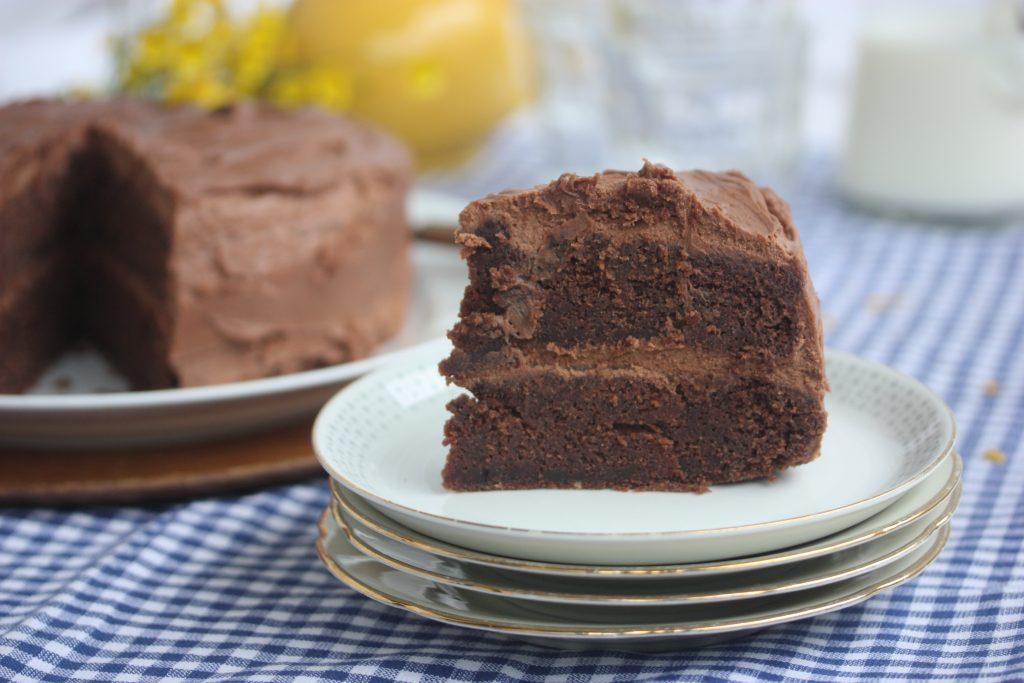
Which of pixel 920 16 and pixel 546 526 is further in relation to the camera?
pixel 920 16

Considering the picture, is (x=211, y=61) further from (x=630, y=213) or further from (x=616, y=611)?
(x=616, y=611)

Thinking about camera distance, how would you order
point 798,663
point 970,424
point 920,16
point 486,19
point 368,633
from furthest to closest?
point 486,19 → point 920,16 → point 970,424 → point 368,633 → point 798,663

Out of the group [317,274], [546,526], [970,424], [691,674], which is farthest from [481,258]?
[970,424]

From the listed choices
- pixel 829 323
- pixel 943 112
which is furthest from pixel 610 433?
pixel 943 112

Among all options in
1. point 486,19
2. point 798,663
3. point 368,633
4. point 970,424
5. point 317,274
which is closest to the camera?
point 798,663

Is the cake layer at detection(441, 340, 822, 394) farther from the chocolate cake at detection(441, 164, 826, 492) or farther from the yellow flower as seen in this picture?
the yellow flower

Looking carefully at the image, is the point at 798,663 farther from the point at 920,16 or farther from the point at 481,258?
the point at 920,16

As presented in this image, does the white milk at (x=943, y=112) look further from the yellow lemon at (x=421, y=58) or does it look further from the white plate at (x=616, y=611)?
the white plate at (x=616, y=611)

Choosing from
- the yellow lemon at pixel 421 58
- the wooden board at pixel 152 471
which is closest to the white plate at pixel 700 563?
the wooden board at pixel 152 471
